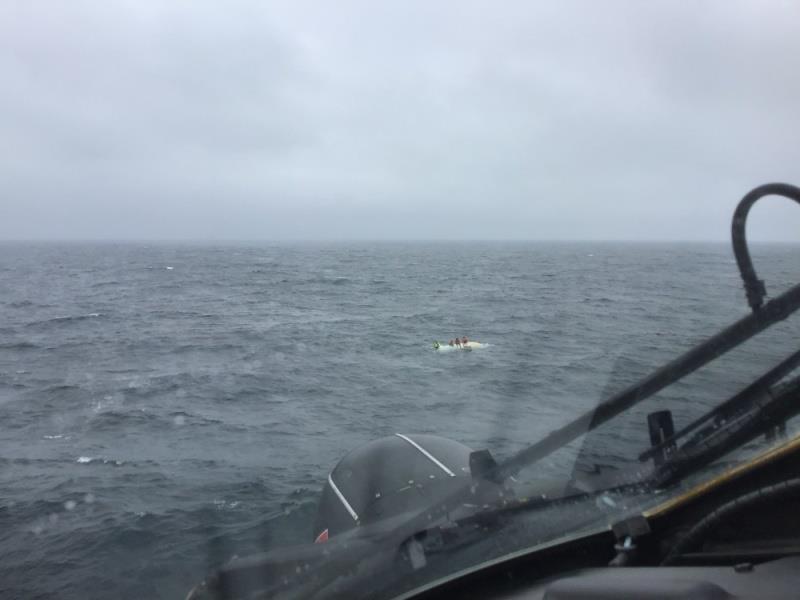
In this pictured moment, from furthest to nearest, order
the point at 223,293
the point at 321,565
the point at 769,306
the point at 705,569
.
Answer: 1. the point at 223,293
2. the point at 321,565
3. the point at 769,306
4. the point at 705,569

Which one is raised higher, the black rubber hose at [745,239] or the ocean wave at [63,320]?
the black rubber hose at [745,239]

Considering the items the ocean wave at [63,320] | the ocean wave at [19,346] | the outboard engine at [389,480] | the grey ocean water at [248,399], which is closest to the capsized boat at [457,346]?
the grey ocean water at [248,399]

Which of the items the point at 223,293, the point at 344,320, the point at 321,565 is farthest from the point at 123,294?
the point at 321,565

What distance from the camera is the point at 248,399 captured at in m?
16.3

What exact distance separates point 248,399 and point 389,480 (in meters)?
11.2

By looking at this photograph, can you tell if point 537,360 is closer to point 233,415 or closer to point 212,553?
point 233,415

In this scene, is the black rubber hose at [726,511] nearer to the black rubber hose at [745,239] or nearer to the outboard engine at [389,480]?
the black rubber hose at [745,239]

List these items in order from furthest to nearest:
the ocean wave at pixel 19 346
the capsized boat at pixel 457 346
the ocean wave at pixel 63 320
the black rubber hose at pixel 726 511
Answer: the ocean wave at pixel 63 320 → the ocean wave at pixel 19 346 → the capsized boat at pixel 457 346 → the black rubber hose at pixel 726 511

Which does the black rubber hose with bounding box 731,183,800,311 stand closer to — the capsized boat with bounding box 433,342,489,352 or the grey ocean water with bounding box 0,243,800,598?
the grey ocean water with bounding box 0,243,800,598

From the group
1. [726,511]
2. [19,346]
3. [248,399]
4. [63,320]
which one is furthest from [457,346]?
[726,511]

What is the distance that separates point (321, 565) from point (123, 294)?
1647 inches

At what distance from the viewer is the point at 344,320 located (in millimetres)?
29453

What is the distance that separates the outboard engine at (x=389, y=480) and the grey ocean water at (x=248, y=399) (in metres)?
1.82

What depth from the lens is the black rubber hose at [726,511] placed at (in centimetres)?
209
